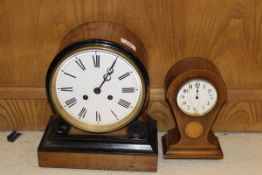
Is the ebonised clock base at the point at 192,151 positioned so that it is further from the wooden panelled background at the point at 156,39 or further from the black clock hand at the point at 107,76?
the black clock hand at the point at 107,76

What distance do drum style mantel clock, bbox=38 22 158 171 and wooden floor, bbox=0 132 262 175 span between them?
0.11 feet

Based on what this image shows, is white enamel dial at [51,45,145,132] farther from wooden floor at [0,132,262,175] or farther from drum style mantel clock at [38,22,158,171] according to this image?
wooden floor at [0,132,262,175]

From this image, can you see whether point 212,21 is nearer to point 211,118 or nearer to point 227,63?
point 227,63

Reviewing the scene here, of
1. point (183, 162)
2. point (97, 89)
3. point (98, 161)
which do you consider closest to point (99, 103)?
point (97, 89)

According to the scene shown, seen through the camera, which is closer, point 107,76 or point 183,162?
point 107,76

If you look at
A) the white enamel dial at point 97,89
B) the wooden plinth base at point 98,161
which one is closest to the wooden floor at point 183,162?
the wooden plinth base at point 98,161

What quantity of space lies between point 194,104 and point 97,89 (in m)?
0.25

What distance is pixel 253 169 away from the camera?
122 centimetres

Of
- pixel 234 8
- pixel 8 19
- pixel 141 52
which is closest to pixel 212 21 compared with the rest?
pixel 234 8

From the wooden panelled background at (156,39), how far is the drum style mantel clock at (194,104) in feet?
0.26

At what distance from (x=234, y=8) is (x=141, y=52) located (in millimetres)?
270

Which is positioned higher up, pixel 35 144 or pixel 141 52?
pixel 141 52

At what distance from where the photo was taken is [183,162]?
4.09 feet

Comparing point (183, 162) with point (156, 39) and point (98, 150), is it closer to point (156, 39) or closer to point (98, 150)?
point (98, 150)
